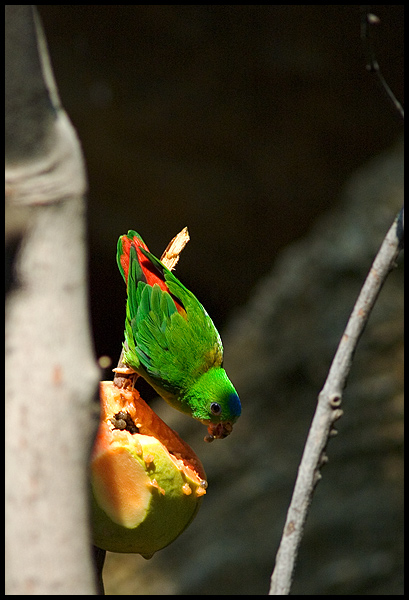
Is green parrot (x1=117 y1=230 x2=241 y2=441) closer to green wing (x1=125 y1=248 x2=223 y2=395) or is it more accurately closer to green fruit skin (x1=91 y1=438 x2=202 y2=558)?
green wing (x1=125 y1=248 x2=223 y2=395)

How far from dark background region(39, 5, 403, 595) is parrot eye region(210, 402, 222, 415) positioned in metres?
1.84

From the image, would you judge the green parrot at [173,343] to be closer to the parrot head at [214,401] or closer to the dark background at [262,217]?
the parrot head at [214,401]

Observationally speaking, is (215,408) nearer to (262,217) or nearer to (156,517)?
(156,517)

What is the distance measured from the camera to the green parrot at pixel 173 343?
1.15 meters

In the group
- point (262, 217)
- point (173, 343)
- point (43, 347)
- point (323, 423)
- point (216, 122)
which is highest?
point (43, 347)

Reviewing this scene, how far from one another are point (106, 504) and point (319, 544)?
255cm

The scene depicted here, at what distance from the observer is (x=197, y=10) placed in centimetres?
306

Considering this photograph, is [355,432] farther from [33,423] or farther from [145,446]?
[33,423]

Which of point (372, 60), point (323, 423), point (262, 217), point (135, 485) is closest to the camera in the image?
point (135, 485)

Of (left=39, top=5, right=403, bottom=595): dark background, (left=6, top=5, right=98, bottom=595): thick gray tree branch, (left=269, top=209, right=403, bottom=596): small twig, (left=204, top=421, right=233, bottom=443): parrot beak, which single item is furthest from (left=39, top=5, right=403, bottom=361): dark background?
(left=6, top=5, right=98, bottom=595): thick gray tree branch

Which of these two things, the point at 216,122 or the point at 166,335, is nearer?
the point at 166,335

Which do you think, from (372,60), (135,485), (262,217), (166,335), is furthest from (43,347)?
(262,217)

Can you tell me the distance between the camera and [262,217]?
3588mm

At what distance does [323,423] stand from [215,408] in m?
0.21
